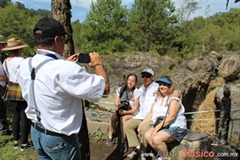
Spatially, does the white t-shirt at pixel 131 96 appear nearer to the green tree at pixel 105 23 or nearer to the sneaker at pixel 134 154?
the sneaker at pixel 134 154

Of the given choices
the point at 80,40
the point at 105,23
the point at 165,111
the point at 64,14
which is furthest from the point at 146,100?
the point at 80,40

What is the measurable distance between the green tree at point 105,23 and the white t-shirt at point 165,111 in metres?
17.8

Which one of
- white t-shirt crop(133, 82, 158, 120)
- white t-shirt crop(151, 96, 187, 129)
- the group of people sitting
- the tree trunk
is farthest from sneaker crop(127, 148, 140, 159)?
the tree trunk

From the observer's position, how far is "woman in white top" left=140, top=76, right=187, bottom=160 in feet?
10.1

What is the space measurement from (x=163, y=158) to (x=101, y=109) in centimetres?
270

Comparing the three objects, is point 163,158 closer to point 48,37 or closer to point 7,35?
point 48,37

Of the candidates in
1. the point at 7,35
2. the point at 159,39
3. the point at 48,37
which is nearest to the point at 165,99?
the point at 48,37

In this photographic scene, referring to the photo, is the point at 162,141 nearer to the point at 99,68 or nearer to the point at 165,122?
the point at 165,122

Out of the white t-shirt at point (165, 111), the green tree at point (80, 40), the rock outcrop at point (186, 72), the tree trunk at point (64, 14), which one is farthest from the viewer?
the green tree at point (80, 40)

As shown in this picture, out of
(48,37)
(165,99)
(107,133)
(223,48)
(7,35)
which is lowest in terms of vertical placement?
(107,133)

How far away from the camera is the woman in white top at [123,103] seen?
391 cm

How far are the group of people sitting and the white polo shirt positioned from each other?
5.91ft

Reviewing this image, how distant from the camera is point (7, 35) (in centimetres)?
3338

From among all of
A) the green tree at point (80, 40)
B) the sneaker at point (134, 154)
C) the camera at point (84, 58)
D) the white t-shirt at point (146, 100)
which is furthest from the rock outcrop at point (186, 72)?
the green tree at point (80, 40)
